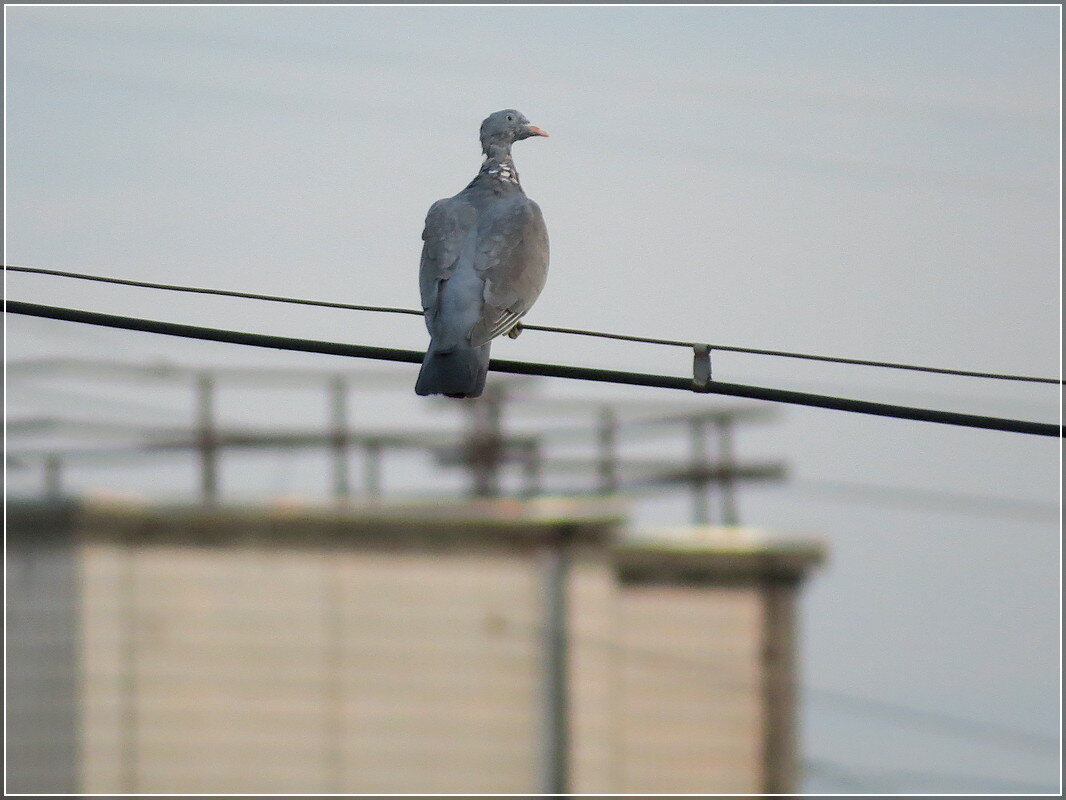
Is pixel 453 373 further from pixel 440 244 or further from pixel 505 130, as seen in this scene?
pixel 505 130

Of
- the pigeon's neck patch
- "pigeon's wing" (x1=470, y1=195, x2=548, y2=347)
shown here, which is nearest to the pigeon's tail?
"pigeon's wing" (x1=470, y1=195, x2=548, y2=347)

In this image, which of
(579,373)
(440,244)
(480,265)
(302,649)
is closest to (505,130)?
(440,244)

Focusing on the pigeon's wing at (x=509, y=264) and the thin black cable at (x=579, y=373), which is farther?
the pigeon's wing at (x=509, y=264)

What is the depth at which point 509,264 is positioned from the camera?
8.48 metres

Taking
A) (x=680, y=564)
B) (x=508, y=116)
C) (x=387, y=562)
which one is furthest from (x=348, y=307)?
(x=680, y=564)

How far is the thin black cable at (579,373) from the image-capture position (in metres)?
6.61

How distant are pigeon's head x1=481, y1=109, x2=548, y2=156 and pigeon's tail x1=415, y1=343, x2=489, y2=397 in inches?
87.9

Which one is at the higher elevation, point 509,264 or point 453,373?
point 509,264

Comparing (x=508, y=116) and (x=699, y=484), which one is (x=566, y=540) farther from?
(x=508, y=116)

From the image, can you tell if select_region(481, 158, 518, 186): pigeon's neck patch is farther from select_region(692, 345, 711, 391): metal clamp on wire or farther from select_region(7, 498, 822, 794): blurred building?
select_region(7, 498, 822, 794): blurred building

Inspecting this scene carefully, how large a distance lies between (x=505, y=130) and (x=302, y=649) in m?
7.72

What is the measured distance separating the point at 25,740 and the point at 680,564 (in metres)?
6.60

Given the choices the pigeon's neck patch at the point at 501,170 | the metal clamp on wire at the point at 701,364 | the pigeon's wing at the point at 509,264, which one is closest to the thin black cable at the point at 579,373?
the metal clamp on wire at the point at 701,364

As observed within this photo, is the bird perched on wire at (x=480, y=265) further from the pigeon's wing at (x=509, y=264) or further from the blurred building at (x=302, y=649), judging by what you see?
the blurred building at (x=302, y=649)
